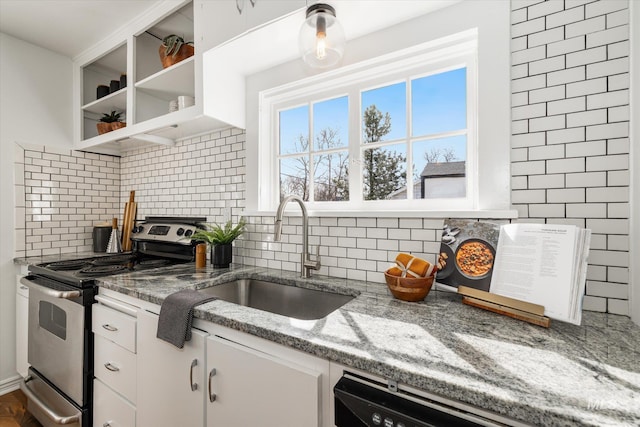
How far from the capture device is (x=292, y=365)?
0.86 meters

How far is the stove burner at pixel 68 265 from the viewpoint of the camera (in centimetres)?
183

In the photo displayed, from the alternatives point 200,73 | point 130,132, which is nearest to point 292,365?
point 200,73

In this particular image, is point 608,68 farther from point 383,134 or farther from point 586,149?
point 383,134

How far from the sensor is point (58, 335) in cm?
168

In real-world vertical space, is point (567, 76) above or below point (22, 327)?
above

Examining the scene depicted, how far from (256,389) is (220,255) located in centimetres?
103

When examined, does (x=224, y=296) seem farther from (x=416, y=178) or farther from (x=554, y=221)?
(x=554, y=221)

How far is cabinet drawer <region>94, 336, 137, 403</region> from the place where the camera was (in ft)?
4.41

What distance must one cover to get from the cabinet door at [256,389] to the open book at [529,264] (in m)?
0.70

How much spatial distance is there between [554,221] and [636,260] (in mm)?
247

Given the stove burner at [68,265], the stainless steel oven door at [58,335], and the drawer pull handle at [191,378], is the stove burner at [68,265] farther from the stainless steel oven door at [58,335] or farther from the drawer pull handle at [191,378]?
the drawer pull handle at [191,378]

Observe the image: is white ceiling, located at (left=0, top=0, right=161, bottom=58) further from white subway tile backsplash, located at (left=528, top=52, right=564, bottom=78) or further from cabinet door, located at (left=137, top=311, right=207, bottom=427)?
white subway tile backsplash, located at (left=528, top=52, right=564, bottom=78)

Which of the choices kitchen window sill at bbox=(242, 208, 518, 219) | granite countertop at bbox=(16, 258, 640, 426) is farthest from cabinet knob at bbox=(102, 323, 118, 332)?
kitchen window sill at bbox=(242, 208, 518, 219)

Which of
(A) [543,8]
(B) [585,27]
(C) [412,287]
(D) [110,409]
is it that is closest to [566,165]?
(B) [585,27]
